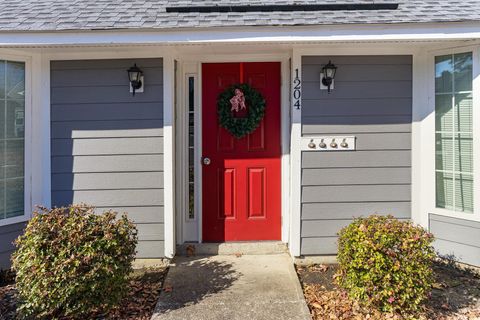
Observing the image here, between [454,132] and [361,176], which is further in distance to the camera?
[361,176]

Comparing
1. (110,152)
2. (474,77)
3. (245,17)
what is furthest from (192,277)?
(474,77)

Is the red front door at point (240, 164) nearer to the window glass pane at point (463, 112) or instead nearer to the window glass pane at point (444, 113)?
the window glass pane at point (444, 113)

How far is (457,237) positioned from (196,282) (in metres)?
2.69

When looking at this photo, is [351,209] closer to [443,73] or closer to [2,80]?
[443,73]

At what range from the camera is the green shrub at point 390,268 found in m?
2.63

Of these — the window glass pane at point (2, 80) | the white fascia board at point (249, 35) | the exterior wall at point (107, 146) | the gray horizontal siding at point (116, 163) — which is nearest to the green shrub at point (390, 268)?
the white fascia board at point (249, 35)

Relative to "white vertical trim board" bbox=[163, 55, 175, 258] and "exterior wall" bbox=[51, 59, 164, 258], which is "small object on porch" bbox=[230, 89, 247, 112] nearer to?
"white vertical trim board" bbox=[163, 55, 175, 258]

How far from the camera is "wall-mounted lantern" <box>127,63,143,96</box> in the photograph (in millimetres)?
3660

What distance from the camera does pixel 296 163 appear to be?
3744mm

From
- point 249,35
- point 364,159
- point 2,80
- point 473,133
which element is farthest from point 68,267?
point 473,133

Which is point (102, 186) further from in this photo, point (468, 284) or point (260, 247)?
point (468, 284)

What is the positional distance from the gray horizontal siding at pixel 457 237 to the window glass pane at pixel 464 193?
137 millimetres

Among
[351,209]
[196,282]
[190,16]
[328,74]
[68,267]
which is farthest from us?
[351,209]

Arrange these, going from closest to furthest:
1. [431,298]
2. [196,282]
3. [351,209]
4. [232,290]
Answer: [431,298]
[232,290]
[196,282]
[351,209]
